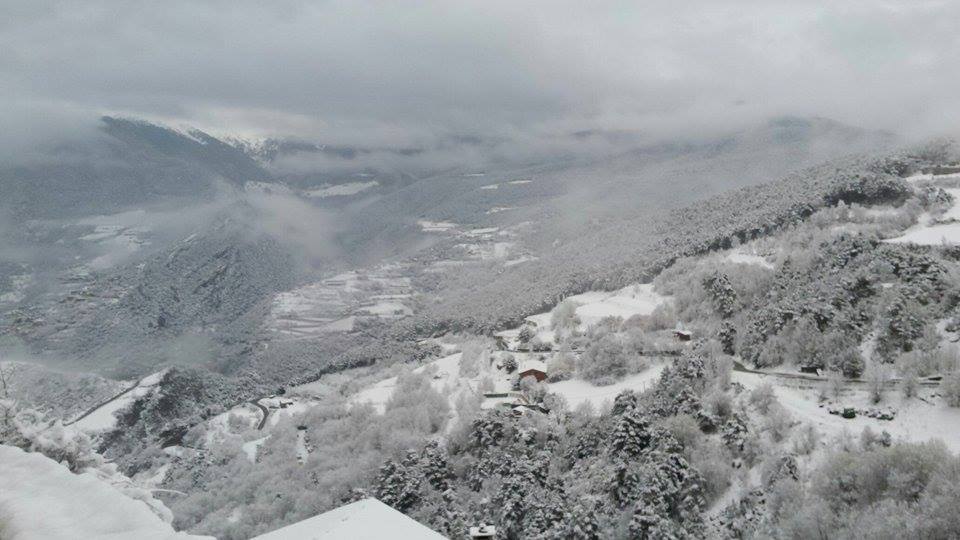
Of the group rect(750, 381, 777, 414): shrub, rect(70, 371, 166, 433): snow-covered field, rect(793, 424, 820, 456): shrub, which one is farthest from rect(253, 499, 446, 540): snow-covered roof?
rect(70, 371, 166, 433): snow-covered field

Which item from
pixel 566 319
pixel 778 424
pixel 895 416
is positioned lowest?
pixel 566 319

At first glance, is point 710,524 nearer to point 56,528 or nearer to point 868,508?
point 868,508

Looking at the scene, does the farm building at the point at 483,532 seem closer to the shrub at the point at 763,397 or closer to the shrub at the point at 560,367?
the shrub at the point at 763,397

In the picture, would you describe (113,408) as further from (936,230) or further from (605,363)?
(936,230)

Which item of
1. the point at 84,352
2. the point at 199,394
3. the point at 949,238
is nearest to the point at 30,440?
the point at 949,238

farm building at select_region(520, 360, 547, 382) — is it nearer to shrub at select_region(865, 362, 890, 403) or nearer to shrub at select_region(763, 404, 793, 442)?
shrub at select_region(763, 404, 793, 442)

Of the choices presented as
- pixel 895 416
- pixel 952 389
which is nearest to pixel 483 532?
pixel 895 416
